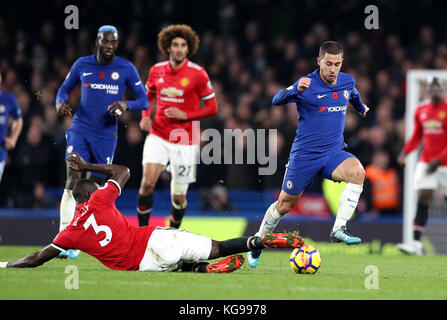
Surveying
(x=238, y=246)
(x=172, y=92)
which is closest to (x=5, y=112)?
(x=172, y=92)

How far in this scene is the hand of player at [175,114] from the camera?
10.5 meters

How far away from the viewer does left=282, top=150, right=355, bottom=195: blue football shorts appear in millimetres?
8719

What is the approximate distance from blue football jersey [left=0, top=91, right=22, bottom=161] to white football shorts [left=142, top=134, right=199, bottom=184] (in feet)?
8.04

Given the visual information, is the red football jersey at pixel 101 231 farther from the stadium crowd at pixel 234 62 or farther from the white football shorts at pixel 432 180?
the white football shorts at pixel 432 180

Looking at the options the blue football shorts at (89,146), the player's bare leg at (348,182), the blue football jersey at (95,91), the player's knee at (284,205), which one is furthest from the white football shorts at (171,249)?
the blue football jersey at (95,91)

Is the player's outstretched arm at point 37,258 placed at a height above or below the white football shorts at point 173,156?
below

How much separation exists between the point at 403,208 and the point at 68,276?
8475 mm

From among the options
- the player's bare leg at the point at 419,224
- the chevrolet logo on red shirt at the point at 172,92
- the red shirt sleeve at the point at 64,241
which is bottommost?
the player's bare leg at the point at 419,224

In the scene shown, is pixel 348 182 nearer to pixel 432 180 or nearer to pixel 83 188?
pixel 83 188

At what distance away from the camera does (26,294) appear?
626 centimetres

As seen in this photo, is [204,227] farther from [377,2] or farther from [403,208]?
[377,2]

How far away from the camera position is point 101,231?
7363mm

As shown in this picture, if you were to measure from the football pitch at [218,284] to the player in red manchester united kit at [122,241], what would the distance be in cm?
15

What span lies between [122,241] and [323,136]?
8.36 feet
